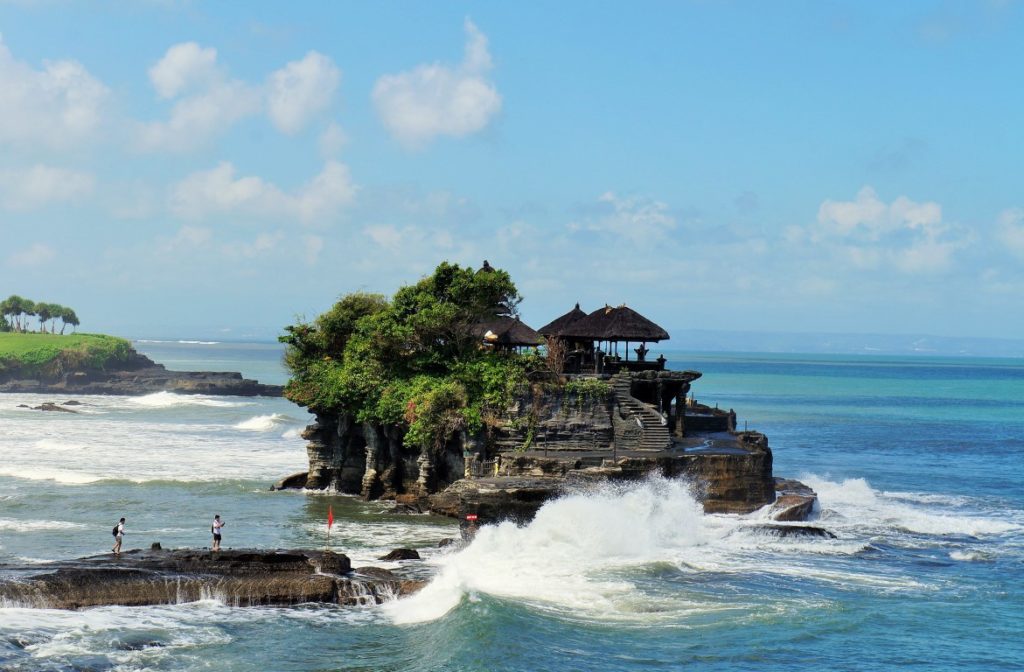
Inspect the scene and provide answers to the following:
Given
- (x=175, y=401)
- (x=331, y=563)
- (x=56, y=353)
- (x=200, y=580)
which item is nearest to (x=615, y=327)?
(x=331, y=563)

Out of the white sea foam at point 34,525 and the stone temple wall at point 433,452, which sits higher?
the stone temple wall at point 433,452

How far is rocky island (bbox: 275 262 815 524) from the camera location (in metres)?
36.8

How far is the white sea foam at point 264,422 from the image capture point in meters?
71.9

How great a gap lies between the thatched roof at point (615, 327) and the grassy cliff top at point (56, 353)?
88309 millimetres

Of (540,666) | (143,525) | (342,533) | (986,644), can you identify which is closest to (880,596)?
(986,644)

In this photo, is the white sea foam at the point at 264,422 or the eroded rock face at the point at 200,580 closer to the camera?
the eroded rock face at the point at 200,580

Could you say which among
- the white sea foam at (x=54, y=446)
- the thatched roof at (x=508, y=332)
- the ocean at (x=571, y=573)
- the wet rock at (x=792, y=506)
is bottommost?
the ocean at (x=571, y=573)

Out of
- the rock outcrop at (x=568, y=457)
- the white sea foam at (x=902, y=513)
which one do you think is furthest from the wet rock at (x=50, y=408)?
the white sea foam at (x=902, y=513)

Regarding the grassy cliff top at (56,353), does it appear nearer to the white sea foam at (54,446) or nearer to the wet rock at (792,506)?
the white sea foam at (54,446)

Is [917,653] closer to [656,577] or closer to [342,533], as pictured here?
[656,577]

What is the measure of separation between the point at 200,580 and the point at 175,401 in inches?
2848

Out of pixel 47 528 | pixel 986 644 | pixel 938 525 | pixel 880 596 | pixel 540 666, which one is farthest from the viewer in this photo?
pixel 938 525

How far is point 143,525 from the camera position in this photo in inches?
1405

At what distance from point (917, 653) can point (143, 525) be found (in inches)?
937
